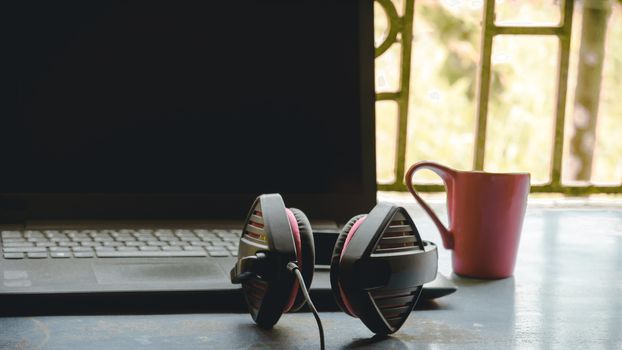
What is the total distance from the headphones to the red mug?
0.25 m

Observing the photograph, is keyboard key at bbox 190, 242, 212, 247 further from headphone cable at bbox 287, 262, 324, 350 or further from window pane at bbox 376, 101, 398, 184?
window pane at bbox 376, 101, 398, 184

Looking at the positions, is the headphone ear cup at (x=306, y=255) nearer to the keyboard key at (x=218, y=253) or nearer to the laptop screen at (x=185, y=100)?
the keyboard key at (x=218, y=253)

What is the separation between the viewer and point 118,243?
76 centimetres

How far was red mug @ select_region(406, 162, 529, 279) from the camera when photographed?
2.56ft

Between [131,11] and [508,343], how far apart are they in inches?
26.0

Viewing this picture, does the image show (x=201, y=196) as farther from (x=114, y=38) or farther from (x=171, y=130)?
(x=114, y=38)

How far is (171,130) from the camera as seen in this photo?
0.95 m

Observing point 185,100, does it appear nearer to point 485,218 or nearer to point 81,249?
point 81,249

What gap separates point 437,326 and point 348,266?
0.41 ft

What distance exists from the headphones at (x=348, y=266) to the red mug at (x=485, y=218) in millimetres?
251

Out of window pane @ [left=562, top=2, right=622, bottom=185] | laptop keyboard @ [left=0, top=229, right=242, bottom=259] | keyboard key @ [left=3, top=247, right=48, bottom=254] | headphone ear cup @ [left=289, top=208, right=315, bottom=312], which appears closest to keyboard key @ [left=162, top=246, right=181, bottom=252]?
laptop keyboard @ [left=0, top=229, right=242, bottom=259]

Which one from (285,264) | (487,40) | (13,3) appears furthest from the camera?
(487,40)

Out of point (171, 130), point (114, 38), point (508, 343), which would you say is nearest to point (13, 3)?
point (114, 38)

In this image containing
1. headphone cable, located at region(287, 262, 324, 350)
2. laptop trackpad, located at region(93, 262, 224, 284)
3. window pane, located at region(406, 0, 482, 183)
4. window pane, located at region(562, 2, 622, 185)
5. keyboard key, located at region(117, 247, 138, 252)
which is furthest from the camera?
window pane, located at region(406, 0, 482, 183)
